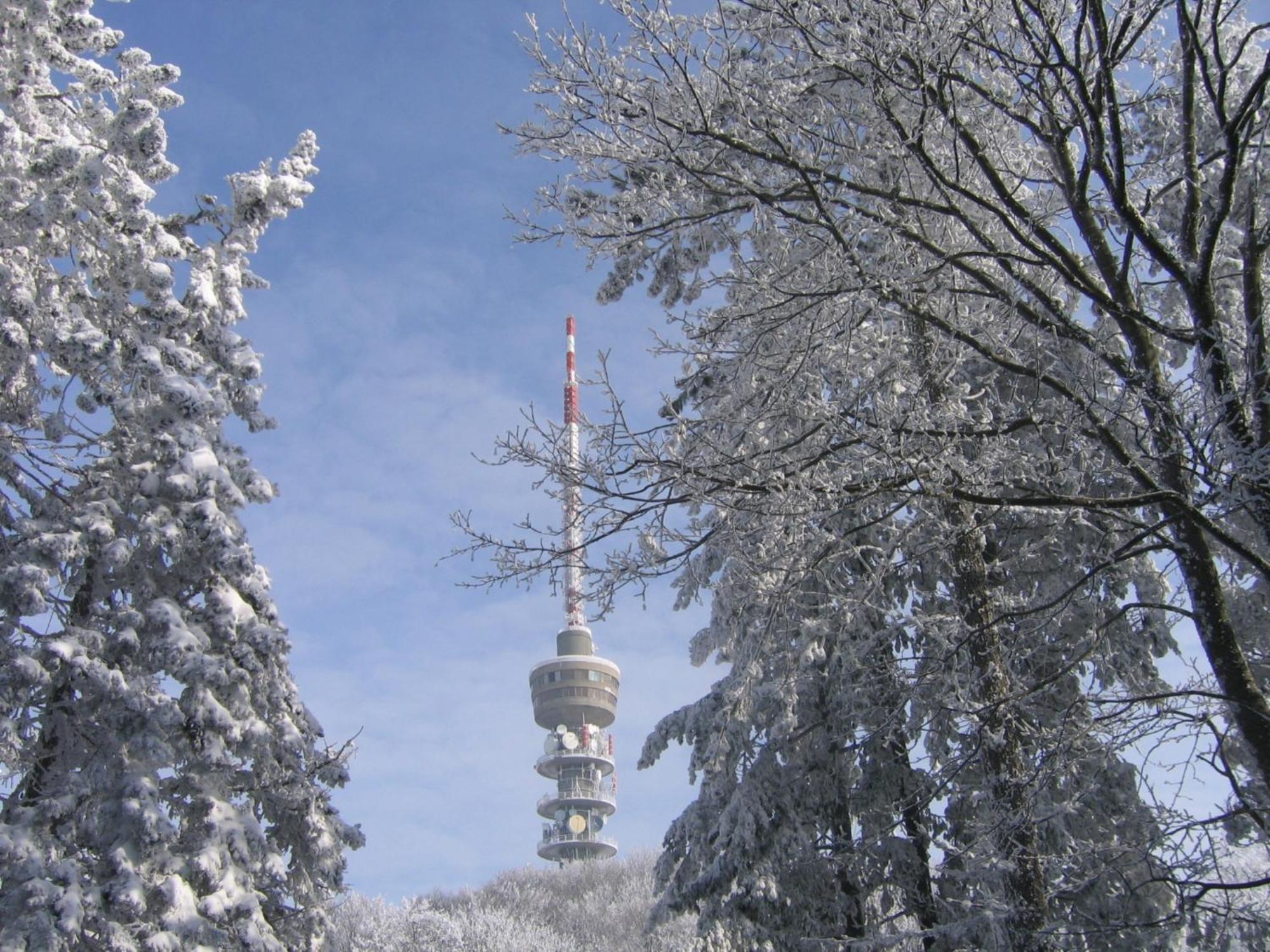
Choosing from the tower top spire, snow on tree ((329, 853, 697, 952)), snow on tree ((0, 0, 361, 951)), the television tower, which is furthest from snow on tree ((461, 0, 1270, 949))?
the television tower

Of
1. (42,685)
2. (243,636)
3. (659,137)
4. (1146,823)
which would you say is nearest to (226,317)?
(243,636)

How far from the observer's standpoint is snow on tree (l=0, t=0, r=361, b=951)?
10.1 metres

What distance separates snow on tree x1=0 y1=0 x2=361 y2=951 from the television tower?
3539 inches

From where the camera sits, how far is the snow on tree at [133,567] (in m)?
10.1

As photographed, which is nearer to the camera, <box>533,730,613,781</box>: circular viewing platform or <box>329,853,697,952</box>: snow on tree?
<box>329,853,697,952</box>: snow on tree

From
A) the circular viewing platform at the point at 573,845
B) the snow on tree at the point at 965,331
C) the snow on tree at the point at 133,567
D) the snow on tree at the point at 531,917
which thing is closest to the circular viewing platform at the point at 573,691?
the circular viewing platform at the point at 573,845

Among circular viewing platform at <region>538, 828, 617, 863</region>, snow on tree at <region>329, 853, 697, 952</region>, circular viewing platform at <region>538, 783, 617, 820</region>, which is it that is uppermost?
circular viewing platform at <region>538, 783, 617, 820</region>

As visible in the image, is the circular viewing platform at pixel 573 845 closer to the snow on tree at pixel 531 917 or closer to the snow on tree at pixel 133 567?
the snow on tree at pixel 531 917

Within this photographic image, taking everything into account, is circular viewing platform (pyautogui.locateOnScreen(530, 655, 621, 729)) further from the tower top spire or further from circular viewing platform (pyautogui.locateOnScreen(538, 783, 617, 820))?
the tower top spire

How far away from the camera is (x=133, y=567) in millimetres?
12359

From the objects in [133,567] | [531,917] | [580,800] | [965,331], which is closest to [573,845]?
[580,800]

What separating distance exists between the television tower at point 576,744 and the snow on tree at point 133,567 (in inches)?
3539

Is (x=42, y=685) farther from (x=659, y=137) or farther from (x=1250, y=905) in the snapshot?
(x=1250, y=905)

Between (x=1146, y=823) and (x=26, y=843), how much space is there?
32.4 feet
